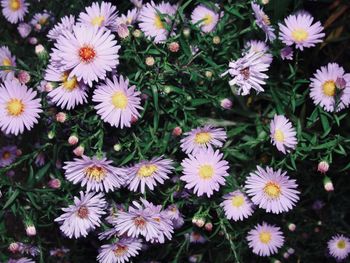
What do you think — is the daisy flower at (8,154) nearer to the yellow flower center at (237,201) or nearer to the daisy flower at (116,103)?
the daisy flower at (116,103)

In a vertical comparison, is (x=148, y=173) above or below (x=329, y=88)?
below

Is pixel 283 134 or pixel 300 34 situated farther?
pixel 300 34

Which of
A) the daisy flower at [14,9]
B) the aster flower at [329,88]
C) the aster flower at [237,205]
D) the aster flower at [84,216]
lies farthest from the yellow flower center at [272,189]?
the daisy flower at [14,9]

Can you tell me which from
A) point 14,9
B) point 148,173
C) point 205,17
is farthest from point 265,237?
point 14,9

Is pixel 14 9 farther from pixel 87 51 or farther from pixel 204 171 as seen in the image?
pixel 204 171

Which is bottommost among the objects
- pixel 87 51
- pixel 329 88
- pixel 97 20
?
pixel 87 51

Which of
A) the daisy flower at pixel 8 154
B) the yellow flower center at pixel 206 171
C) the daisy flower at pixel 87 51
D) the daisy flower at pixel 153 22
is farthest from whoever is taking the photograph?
the daisy flower at pixel 8 154

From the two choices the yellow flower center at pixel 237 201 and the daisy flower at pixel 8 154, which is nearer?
the yellow flower center at pixel 237 201
